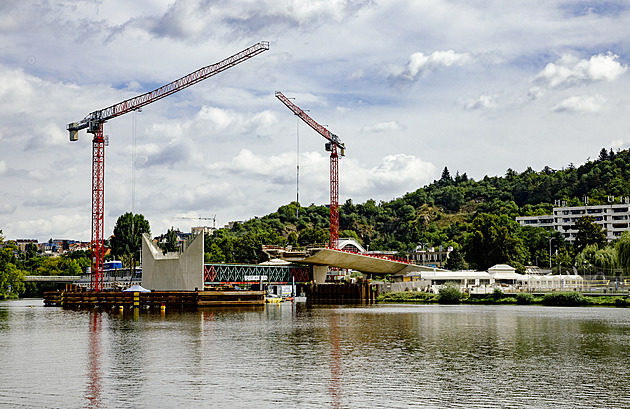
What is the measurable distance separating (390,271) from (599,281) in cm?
4941

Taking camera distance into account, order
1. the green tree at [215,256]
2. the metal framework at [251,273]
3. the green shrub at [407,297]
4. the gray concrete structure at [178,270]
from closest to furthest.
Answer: the gray concrete structure at [178,270] < the green shrub at [407,297] < the metal framework at [251,273] < the green tree at [215,256]

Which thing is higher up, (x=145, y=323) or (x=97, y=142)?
(x=97, y=142)

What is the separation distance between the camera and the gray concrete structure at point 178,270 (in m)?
111

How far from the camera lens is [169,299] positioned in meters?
97.9

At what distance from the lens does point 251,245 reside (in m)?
181

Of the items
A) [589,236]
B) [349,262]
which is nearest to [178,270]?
[349,262]

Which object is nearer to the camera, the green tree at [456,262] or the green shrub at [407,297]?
the green shrub at [407,297]

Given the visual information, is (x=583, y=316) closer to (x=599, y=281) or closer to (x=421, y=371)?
(x=599, y=281)

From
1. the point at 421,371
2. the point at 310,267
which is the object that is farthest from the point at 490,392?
the point at 310,267

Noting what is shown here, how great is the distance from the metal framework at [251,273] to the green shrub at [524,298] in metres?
48.8

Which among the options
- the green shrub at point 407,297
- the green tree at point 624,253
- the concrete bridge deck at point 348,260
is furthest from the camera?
the concrete bridge deck at point 348,260

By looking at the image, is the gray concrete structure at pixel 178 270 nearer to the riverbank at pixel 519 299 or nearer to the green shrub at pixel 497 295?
the riverbank at pixel 519 299

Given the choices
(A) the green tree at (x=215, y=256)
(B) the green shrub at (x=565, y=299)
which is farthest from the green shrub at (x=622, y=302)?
(A) the green tree at (x=215, y=256)

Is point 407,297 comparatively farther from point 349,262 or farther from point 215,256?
point 215,256
